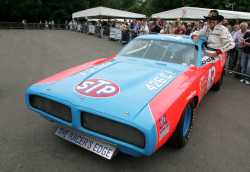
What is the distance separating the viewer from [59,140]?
349cm

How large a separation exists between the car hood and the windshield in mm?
198

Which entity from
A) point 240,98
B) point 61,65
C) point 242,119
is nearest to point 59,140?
point 242,119

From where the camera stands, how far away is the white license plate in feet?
9.34

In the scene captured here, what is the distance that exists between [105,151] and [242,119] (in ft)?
10.3

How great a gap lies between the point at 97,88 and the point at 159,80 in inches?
35.2

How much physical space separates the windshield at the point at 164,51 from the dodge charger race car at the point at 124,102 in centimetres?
2

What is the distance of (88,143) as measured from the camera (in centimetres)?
303

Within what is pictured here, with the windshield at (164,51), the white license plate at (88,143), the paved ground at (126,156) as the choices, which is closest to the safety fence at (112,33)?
the paved ground at (126,156)

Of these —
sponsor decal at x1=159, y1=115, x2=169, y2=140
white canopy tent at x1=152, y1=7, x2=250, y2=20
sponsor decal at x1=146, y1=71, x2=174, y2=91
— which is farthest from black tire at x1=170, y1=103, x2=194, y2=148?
white canopy tent at x1=152, y1=7, x2=250, y2=20

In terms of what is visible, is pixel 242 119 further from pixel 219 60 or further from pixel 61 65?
pixel 61 65

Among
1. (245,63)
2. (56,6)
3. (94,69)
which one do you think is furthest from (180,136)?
(56,6)

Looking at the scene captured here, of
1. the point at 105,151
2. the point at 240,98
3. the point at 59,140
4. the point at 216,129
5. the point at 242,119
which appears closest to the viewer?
the point at 105,151

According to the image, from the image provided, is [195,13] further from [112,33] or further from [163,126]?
[163,126]

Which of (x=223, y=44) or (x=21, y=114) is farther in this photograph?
(x=223, y=44)
